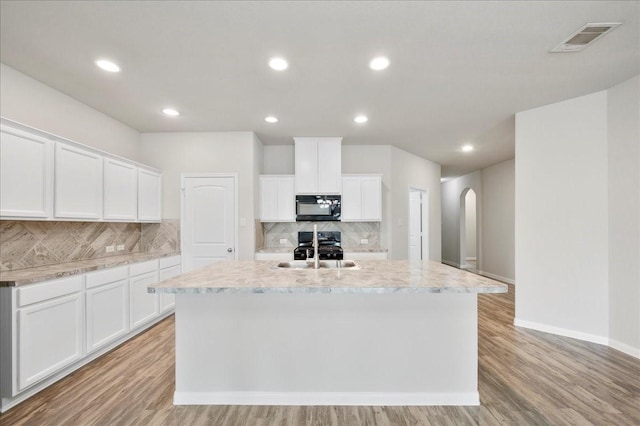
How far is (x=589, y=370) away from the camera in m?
2.62

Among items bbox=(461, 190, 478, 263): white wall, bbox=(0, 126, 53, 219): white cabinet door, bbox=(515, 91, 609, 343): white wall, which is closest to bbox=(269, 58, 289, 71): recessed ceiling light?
bbox=(0, 126, 53, 219): white cabinet door

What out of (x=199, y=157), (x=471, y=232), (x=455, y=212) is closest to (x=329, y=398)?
(x=199, y=157)

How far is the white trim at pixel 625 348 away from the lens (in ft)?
9.39

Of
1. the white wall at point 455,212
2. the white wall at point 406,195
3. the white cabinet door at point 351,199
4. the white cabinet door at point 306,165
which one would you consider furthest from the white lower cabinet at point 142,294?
the white wall at point 455,212

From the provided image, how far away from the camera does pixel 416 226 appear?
6.60m

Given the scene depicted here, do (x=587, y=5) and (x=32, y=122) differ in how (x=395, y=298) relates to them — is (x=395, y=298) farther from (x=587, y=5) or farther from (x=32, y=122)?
(x=32, y=122)

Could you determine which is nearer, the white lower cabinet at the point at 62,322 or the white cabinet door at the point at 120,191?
the white lower cabinet at the point at 62,322

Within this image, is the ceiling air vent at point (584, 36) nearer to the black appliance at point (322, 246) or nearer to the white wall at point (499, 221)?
the black appliance at point (322, 246)

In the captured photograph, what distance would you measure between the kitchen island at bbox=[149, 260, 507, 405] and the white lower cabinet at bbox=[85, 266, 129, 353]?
1.23 m

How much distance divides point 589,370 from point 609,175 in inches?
79.3

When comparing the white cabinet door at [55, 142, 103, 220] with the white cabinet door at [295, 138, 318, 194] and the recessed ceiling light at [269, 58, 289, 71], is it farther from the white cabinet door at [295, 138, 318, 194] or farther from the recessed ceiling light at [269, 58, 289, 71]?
the white cabinet door at [295, 138, 318, 194]

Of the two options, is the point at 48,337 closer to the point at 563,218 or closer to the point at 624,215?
the point at 563,218

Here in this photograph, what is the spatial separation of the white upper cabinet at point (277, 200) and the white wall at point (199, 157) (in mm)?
342

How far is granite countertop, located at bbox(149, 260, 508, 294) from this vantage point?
5.87 ft
